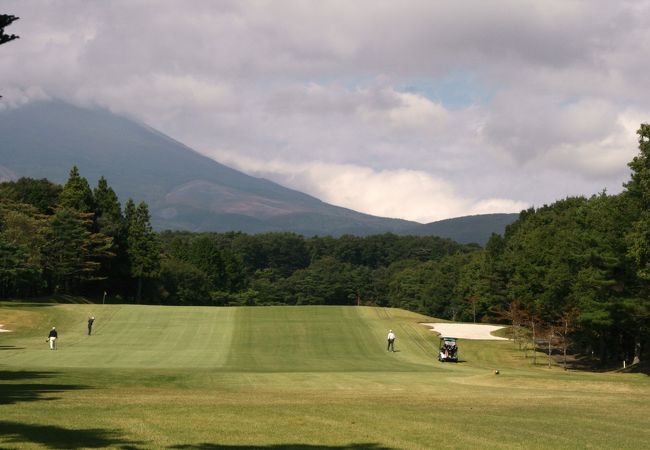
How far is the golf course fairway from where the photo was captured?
1752cm

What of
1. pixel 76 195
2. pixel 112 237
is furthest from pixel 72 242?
pixel 76 195

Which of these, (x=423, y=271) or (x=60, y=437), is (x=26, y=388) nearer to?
(x=60, y=437)

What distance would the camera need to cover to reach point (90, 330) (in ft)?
211

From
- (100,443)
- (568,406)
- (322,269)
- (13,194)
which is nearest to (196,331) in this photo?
(568,406)

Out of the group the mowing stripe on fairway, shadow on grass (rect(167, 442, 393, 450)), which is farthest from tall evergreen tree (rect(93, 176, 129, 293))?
shadow on grass (rect(167, 442, 393, 450))

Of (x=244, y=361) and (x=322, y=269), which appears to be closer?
(x=244, y=361)

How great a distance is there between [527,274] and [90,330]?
136 feet

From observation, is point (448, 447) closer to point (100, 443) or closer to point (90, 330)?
point (100, 443)

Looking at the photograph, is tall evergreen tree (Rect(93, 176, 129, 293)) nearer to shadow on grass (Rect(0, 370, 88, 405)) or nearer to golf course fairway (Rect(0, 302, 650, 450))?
golf course fairway (Rect(0, 302, 650, 450))

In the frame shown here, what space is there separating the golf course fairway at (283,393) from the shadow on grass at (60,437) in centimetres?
2

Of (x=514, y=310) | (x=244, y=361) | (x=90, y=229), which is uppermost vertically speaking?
(x=90, y=229)

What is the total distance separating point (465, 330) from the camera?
7688 cm

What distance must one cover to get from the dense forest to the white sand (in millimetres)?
2269

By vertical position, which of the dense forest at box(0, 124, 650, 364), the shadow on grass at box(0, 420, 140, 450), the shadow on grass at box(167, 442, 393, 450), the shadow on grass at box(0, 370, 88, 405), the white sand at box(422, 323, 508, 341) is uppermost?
the dense forest at box(0, 124, 650, 364)
